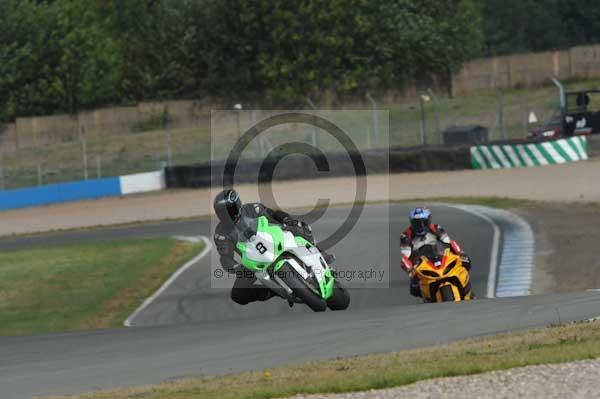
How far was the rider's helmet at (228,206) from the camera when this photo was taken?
12.7 m

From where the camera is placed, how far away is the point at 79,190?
38.2 m

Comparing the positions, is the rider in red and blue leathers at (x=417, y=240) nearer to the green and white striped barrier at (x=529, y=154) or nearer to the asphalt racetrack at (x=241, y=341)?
the asphalt racetrack at (x=241, y=341)

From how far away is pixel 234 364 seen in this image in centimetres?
1012

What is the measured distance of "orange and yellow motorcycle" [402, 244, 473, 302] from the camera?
43.3ft

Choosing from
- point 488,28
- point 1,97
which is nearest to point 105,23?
point 1,97

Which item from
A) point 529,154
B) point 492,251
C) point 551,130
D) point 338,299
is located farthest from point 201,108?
point 338,299

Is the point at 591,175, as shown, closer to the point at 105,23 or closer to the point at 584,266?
the point at 584,266

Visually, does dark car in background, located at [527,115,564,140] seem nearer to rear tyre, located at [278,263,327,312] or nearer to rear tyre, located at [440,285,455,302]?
rear tyre, located at [440,285,455,302]

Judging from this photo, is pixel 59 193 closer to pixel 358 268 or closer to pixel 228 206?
pixel 358 268

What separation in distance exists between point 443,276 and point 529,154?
65.1 feet

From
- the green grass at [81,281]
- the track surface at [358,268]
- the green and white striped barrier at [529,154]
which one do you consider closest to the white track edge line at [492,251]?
the track surface at [358,268]

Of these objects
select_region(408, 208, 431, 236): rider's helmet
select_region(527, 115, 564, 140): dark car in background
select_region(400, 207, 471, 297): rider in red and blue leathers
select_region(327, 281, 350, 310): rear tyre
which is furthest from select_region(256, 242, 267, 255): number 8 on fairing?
select_region(527, 115, 564, 140): dark car in background

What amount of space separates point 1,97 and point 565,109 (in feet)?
98.5

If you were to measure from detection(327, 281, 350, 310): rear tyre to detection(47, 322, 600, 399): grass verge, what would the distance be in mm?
3165
